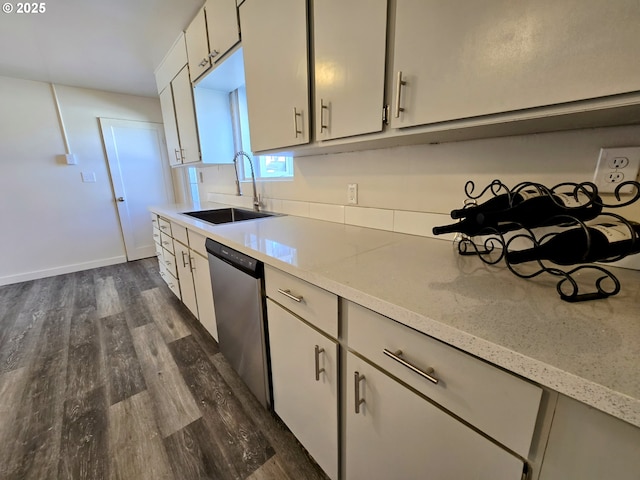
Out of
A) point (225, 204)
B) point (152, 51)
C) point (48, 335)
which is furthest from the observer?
point (225, 204)

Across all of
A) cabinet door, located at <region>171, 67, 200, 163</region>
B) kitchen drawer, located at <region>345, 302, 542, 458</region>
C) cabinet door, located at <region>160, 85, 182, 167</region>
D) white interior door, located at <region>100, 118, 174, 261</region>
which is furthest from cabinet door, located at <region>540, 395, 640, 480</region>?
white interior door, located at <region>100, 118, 174, 261</region>

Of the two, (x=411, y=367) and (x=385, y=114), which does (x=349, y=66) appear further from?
(x=411, y=367)

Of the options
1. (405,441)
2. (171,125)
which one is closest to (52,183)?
(171,125)

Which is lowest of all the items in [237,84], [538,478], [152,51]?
[538,478]

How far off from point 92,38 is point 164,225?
156 centimetres

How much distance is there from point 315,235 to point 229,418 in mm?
1035

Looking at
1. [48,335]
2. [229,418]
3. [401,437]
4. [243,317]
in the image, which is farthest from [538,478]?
[48,335]

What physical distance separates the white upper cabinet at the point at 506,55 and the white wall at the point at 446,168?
304 millimetres

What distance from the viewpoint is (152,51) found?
229 cm

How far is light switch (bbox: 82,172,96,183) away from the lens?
3.36m

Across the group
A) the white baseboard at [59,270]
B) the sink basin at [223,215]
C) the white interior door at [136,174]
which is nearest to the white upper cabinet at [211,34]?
the sink basin at [223,215]

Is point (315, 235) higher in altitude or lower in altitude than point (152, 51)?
lower

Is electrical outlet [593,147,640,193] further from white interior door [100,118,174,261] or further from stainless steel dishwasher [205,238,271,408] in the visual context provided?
white interior door [100,118,174,261]

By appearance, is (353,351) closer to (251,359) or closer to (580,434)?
(580,434)
